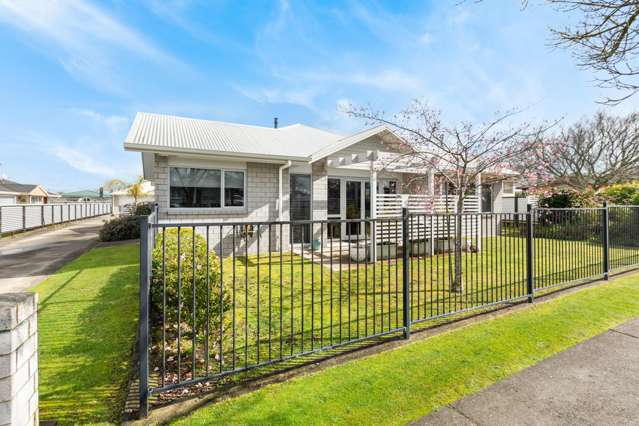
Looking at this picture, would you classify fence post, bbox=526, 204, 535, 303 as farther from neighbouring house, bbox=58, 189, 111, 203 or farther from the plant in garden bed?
neighbouring house, bbox=58, 189, 111, 203

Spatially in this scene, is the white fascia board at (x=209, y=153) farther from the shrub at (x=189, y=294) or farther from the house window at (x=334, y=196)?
the shrub at (x=189, y=294)

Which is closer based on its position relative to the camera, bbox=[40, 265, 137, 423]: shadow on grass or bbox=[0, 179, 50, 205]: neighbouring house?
bbox=[40, 265, 137, 423]: shadow on grass

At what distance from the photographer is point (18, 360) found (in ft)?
6.03

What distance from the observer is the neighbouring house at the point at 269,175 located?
27.8ft

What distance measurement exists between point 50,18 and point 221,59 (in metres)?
6.23

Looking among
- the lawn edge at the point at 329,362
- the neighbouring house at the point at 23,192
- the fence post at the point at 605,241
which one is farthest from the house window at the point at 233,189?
the neighbouring house at the point at 23,192

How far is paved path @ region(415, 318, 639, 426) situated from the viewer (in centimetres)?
234

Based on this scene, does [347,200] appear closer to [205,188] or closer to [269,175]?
[269,175]

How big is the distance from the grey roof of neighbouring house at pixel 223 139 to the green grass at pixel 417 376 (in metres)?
7.01

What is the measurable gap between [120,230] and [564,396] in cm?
1557

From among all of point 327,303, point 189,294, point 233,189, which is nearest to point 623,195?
point 327,303

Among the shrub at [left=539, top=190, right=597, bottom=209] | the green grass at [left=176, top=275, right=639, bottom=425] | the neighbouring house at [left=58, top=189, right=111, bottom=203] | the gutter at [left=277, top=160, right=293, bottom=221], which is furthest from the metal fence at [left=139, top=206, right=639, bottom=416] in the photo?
the neighbouring house at [left=58, top=189, right=111, bottom=203]

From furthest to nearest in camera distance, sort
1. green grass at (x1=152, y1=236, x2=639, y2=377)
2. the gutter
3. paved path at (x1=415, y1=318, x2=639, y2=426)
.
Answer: the gutter
green grass at (x1=152, y1=236, x2=639, y2=377)
paved path at (x1=415, y1=318, x2=639, y2=426)

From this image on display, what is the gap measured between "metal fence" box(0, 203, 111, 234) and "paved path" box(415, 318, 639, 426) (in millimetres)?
20086
